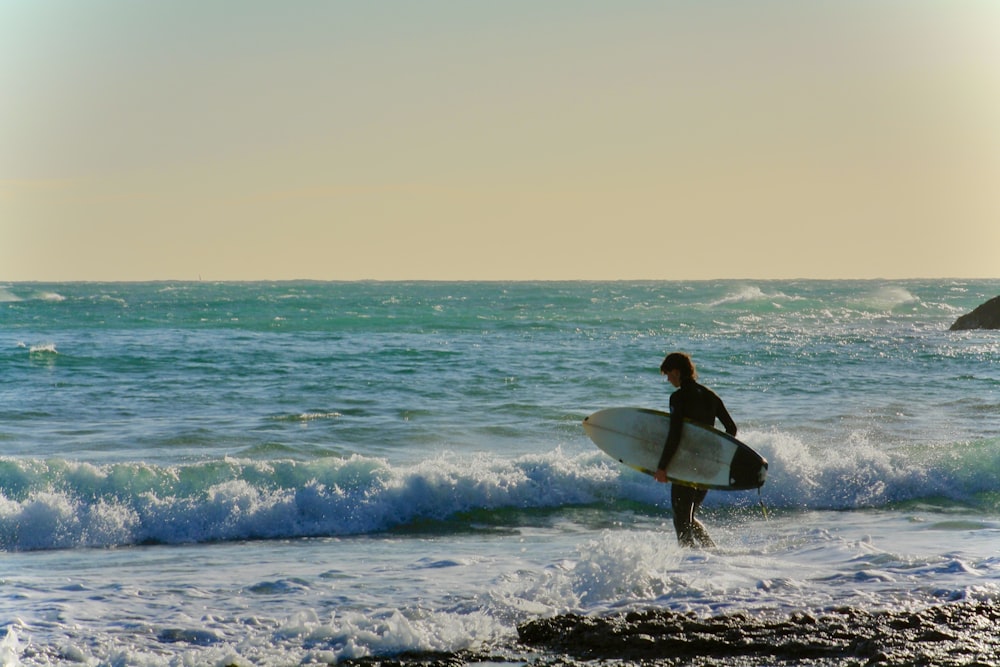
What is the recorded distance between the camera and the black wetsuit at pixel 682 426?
26.2 ft

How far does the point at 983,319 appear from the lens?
3781 cm

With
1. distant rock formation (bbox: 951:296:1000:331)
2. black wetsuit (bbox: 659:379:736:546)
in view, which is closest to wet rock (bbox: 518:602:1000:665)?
black wetsuit (bbox: 659:379:736:546)

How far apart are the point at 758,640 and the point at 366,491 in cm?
Result: 631

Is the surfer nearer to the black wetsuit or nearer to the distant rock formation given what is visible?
the black wetsuit

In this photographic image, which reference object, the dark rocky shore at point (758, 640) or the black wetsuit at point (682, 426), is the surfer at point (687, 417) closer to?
the black wetsuit at point (682, 426)

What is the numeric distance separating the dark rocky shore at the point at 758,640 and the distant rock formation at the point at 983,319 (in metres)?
34.8

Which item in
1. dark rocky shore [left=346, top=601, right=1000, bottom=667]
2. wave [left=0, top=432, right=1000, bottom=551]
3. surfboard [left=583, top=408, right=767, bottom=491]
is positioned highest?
surfboard [left=583, top=408, right=767, bottom=491]

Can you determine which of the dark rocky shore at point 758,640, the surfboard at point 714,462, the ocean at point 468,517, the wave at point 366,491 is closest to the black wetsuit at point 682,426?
the surfboard at point 714,462

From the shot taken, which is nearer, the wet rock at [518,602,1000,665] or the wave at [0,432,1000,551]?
the wet rock at [518,602,1000,665]

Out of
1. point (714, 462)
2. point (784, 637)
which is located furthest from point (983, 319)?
point (784, 637)

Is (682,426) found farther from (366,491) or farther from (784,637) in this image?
(366,491)

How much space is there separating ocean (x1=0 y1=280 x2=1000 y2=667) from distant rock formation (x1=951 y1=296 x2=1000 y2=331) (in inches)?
544

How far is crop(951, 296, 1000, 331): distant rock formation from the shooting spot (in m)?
37.7

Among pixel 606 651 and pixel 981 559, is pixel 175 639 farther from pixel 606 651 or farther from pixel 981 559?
pixel 981 559
